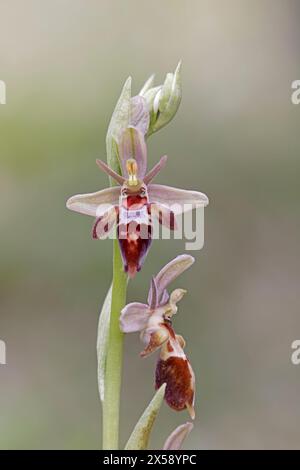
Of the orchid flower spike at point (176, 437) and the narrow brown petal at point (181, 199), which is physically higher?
the narrow brown petal at point (181, 199)

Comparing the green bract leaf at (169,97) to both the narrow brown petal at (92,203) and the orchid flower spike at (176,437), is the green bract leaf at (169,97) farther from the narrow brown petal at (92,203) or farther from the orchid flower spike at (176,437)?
the orchid flower spike at (176,437)

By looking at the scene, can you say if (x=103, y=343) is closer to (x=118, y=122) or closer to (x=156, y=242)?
(x=118, y=122)

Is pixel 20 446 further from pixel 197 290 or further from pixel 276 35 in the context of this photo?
pixel 276 35

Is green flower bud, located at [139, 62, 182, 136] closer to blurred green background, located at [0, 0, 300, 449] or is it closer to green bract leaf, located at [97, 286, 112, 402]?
green bract leaf, located at [97, 286, 112, 402]
